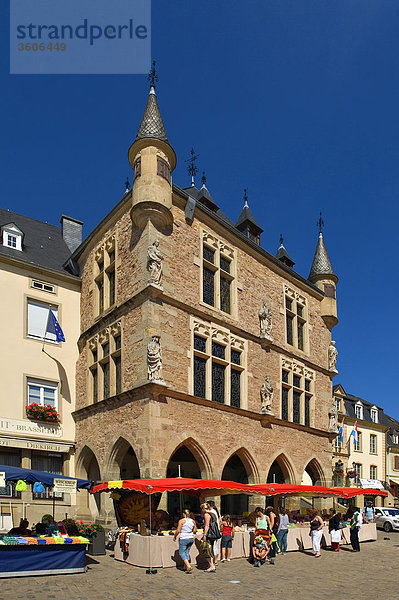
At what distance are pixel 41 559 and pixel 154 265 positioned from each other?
9040 millimetres

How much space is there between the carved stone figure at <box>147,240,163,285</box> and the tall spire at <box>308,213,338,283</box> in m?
12.6

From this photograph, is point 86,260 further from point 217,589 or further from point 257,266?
point 217,589

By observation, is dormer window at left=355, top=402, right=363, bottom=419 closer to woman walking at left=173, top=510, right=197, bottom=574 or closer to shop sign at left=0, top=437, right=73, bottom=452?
shop sign at left=0, top=437, right=73, bottom=452

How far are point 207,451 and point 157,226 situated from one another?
7.30 meters

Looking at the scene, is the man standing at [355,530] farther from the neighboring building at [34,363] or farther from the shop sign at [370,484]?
the shop sign at [370,484]

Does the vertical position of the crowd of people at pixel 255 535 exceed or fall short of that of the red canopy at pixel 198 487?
it falls short

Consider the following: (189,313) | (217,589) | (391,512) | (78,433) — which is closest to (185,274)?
(189,313)

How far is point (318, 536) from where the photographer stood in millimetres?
16609

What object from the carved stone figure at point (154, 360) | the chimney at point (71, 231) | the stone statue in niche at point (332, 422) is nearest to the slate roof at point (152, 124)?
the carved stone figure at point (154, 360)

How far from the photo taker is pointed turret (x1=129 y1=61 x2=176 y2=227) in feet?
61.0

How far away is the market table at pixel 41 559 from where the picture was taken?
444 inches

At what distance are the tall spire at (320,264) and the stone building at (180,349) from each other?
371 centimetres

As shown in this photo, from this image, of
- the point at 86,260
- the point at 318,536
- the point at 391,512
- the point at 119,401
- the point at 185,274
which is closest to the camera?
the point at 318,536

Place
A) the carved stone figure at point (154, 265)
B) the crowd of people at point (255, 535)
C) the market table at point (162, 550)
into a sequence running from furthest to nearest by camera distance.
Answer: the carved stone figure at point (154, 265) < the market table at point (162, 550) < the crowd of people at point (255, 535)
